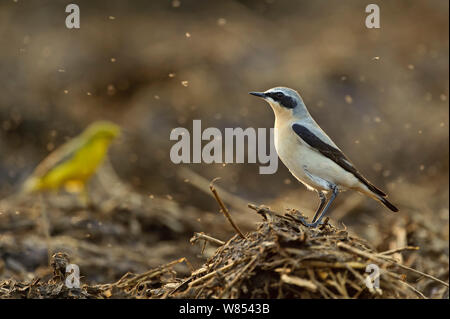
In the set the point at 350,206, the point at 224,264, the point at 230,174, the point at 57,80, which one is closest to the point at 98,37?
the point at 57,80

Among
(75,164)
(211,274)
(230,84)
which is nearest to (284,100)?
(211,274)

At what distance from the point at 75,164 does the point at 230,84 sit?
6.43 m

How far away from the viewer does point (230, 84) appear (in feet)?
46.8

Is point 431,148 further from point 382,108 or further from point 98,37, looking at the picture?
point 98,37

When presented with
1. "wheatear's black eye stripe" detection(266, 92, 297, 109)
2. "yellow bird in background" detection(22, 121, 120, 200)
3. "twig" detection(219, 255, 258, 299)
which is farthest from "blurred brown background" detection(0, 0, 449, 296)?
"twig" detection(219, 255, 258, 299)

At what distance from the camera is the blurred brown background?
1162cm

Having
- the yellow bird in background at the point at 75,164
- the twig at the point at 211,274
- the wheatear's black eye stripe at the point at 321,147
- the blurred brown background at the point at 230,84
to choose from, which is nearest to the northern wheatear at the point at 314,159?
the wheatear's black eye stripe at the point at 321,147

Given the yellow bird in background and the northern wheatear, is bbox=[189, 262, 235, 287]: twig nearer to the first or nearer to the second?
the northern wheatear

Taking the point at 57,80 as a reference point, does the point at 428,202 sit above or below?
below

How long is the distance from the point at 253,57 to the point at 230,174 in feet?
14.5

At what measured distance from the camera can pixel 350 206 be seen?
366 inches

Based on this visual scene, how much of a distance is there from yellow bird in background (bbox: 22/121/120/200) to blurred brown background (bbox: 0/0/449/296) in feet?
6.75
